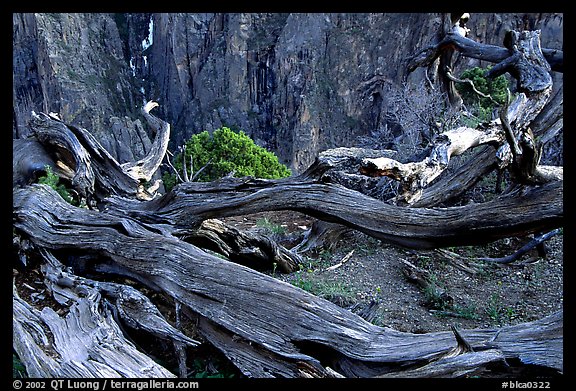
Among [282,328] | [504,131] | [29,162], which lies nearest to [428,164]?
[504,131]

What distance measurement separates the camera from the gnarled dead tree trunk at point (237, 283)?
10.2 ft

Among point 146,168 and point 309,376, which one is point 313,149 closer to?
point 146,168

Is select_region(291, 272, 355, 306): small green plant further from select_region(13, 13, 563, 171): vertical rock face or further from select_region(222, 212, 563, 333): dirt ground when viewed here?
select_region(13, 13, 563, 171): vertical rock face

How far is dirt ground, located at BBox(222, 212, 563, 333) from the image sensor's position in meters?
4.90

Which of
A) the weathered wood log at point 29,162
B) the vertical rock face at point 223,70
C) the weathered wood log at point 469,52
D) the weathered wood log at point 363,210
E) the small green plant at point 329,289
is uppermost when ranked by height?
the weathered wood log at point 469,52

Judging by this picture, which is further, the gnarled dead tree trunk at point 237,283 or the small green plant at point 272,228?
the small green plant at point 272,228

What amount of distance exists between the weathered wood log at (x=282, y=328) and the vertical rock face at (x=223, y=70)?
Answer: 2032 inches

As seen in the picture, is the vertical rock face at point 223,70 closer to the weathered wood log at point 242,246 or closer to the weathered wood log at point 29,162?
the weathered wood log at point 29,162

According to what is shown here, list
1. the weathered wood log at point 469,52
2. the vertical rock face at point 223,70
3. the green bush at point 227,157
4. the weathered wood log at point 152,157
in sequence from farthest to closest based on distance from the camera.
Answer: the vertical rock face at point 223,70
the green bush at point 227,157
the weathered wood log at point 152,157
the weathered wood log at point 469,52

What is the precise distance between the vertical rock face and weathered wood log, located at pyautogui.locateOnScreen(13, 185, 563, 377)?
169 feet

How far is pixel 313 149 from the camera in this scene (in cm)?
6750

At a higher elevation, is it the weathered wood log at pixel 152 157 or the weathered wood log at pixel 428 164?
the weathered wood log at pixel 428 164

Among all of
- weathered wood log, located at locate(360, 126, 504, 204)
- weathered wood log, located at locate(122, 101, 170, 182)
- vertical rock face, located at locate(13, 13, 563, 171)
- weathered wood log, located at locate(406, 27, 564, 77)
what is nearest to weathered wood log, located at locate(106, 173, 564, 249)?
weathered wood log, located at locate(360, 126, 504, 204)

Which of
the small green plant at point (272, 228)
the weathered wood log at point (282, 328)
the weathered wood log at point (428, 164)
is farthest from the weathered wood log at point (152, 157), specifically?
the weathered wood log at point (428, 164)
